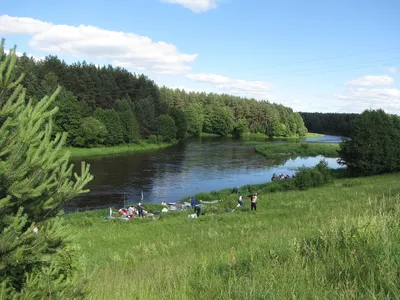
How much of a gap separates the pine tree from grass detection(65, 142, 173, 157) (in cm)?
6408

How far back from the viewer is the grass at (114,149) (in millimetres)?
69919

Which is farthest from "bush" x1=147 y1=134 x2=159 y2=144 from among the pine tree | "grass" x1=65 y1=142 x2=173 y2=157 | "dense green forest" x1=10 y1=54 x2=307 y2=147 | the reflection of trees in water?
the pine tree

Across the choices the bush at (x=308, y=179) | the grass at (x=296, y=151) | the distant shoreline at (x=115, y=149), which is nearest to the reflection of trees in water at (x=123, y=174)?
the distant shoreline at (x=115, y=149)

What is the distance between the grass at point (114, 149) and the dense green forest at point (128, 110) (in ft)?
6.42

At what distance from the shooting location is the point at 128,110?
8988 centimetres

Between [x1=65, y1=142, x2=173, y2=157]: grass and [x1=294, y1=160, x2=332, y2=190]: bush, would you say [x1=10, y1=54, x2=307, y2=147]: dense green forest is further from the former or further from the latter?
[x1=294, y1=160, x2=332, y2=190]: bush

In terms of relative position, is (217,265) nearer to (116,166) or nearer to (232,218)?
(232,218)

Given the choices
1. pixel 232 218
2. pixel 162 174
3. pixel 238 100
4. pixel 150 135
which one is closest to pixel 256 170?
pixel 162 174

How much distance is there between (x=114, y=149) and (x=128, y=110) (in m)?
16.4

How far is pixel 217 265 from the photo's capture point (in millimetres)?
6969

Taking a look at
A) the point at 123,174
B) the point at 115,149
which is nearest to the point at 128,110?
the point at 115,149

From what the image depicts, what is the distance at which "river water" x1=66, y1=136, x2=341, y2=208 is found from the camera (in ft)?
125

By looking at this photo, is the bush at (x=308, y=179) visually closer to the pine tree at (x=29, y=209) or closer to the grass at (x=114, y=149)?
the pine tree at (x=29, y=209)

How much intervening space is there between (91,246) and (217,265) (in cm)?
1071
